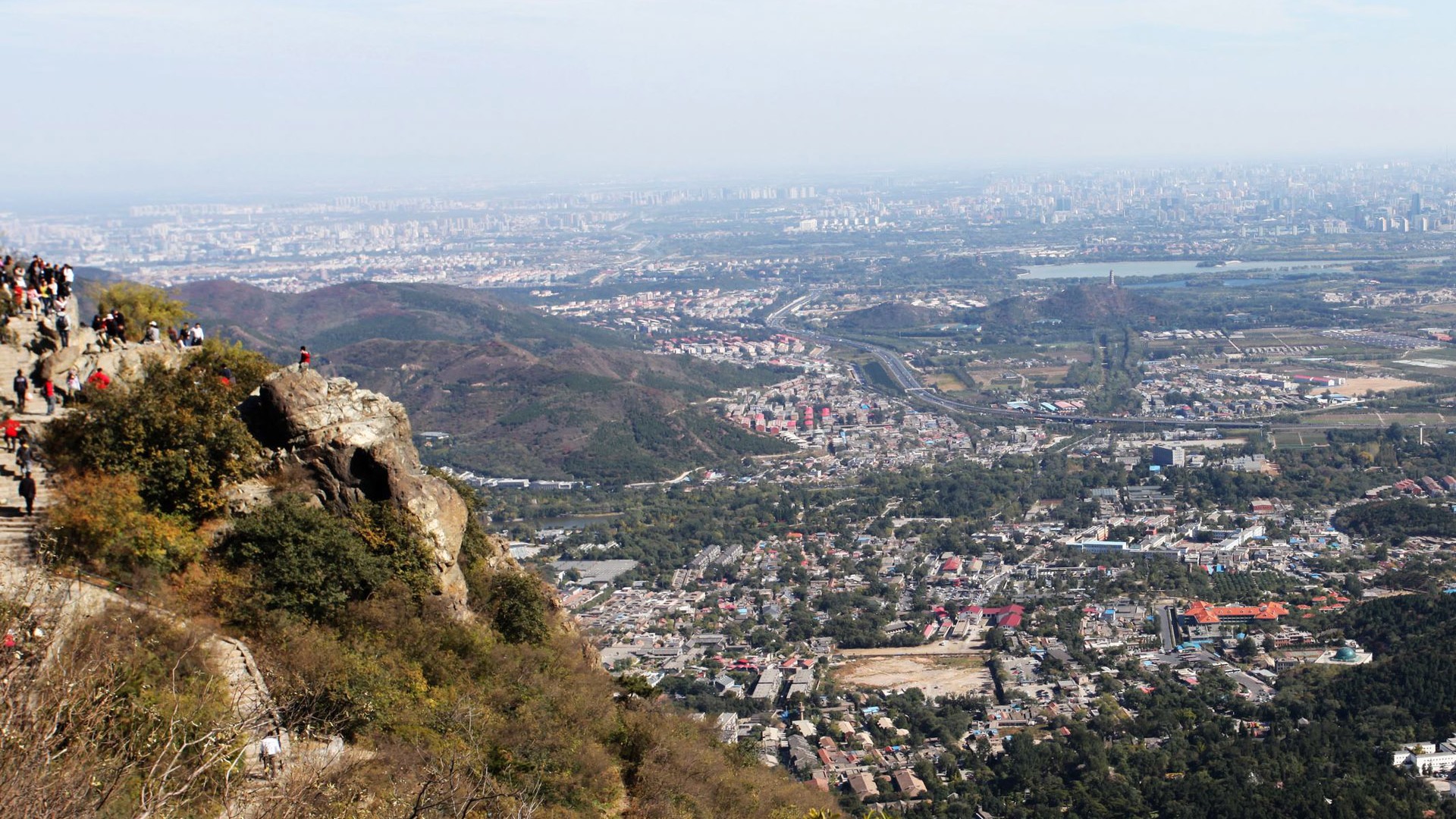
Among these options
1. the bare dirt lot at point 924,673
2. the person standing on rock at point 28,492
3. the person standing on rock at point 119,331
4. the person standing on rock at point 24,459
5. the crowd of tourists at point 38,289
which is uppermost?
the crowd of tourists at point 38,289

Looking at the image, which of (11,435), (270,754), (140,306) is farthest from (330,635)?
(140,306)

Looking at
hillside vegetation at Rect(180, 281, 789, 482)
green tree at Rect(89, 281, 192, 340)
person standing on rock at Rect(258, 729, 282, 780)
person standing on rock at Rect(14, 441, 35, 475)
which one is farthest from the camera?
hillside vegetation at Rect(180, 281, 789, 482)

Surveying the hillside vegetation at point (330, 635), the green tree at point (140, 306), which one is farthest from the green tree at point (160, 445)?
the green tree at point (140, 306)

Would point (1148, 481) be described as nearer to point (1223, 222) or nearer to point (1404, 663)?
point (1404, 663)

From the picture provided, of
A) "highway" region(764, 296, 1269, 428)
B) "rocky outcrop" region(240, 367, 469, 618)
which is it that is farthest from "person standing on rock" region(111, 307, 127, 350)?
"highway" region(764, 296, 1269, 428)

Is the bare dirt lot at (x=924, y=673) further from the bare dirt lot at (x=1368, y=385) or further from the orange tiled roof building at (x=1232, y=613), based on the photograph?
the bare dirt lot at (x=1368, y=385)

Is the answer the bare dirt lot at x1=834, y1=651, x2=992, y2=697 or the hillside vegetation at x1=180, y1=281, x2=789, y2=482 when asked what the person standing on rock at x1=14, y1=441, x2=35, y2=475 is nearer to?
the bare dirt lot at x1=834, y1=651, x2=992, y2=697
